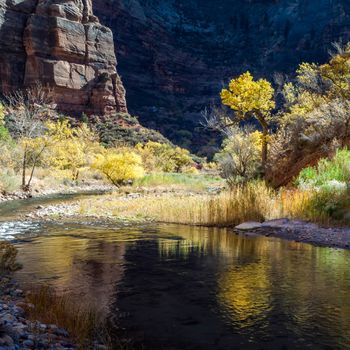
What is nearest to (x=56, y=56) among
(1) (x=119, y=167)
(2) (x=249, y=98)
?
(1) (x=119, y=167)

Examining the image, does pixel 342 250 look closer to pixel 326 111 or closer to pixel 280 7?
pixel 326 111

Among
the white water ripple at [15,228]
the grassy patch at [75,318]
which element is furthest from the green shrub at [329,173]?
the grassy patch at [75,318]

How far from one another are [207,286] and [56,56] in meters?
98.3

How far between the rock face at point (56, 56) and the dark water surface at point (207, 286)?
88586mm

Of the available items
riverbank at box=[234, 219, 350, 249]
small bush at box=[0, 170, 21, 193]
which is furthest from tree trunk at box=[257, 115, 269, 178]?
small bush at box=[0, 170, 21, 193]

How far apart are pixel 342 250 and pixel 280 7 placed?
155 meters

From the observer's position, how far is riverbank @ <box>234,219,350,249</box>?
11.6 m

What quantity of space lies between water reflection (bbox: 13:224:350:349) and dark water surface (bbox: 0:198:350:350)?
1cm

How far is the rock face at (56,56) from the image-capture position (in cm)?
9531

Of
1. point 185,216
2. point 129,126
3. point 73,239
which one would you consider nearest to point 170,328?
point 73,239

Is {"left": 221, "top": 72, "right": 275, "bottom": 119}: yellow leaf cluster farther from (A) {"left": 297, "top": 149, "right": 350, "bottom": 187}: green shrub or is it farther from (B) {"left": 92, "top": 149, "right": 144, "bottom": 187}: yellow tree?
(B) {"left": 92, "top": 149, "right": 144, "bottom": 187}: yellow tree

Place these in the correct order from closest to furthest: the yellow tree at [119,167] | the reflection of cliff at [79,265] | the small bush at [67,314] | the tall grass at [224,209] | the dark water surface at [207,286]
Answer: the small bush at [67,314]
the dark water surface at [207,286]
the reflection of cliff at [79,265]
the tall grass at [224,209]
the yellow tree at [119,167]

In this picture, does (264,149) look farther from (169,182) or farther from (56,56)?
(56,56)

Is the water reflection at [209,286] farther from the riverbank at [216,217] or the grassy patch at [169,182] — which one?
the grassy patch at [169,182]
